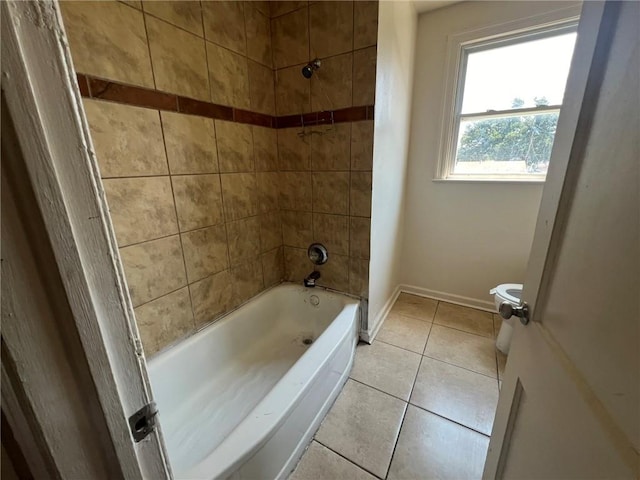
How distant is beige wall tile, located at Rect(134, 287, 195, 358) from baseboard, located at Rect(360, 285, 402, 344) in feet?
3.84

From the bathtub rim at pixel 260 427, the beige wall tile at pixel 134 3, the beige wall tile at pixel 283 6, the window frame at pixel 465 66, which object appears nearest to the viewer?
the bathtub rim at pixel 260 427

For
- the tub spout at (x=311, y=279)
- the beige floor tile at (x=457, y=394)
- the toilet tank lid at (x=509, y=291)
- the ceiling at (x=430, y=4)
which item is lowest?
the beige floor tile at (x=457, y=394)

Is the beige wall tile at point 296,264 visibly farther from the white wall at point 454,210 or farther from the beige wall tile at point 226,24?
the beige wall tile at point 226,24

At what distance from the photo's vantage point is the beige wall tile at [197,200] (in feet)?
4.36

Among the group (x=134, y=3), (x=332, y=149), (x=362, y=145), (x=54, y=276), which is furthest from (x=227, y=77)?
(x=54, y=276)

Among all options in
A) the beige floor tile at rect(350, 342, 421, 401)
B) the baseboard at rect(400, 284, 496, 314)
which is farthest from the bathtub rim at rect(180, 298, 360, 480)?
the baseboard at rect(400, 284, 496, 314)

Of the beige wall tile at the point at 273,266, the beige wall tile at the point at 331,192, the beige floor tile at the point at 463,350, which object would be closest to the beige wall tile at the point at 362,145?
the beige wall tile at the point at 331,192

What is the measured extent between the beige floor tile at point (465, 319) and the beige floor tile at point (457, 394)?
49 cm

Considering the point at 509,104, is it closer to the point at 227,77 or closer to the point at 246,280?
the point at 227,77

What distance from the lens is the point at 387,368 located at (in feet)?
5.59

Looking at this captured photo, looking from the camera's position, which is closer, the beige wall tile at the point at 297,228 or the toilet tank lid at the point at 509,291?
the toilet tank lid at the point at 509,291

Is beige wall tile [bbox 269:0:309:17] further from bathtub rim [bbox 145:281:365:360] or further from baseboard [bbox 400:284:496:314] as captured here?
baseboard [bbox 400:284:496:314]

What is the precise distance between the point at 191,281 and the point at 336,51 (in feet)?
5.16

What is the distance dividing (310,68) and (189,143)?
2.77 ft
